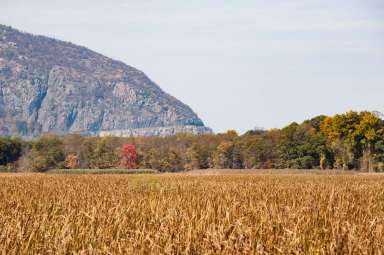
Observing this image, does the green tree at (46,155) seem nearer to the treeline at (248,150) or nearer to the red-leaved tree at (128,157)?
the treeline at (248,150)

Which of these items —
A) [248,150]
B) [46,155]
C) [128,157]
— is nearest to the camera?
[248,150]

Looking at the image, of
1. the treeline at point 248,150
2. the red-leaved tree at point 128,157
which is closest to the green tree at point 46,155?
the treeline at point 248,150

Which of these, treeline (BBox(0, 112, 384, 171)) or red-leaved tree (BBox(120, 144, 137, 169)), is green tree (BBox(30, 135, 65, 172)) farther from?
red-leaved tree (BBox(120, 144, 137, 169))

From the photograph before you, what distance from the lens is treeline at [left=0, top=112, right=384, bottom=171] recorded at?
9006 cm

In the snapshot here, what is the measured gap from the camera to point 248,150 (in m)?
110

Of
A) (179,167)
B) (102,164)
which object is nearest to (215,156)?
(179,167)

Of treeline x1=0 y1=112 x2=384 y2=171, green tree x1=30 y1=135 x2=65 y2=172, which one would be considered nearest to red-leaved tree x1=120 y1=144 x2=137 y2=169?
treeline x1=0 y1=112 x2=384 y2=171

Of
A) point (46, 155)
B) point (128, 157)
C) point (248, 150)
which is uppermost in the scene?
point (248, 150)

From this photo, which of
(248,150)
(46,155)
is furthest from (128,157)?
(248,150)

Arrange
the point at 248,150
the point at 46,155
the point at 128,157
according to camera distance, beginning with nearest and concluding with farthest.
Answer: the point at 248,150
the point at 46,155
the point at 128,157

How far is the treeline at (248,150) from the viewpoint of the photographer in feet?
295

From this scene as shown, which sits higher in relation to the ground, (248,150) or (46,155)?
(248,150)

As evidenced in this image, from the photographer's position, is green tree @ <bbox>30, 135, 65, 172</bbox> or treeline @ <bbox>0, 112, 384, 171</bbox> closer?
treeline @ <bbox>0, 112, 384, 171</bbox>

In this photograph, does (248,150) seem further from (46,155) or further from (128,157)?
(46,155)
